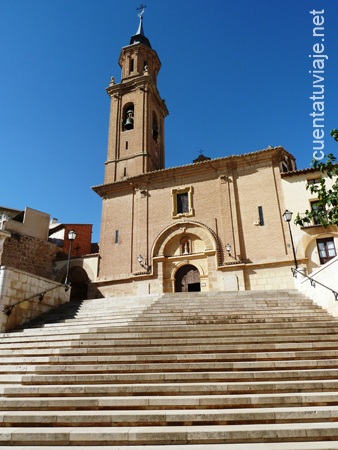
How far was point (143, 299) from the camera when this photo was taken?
11.2m

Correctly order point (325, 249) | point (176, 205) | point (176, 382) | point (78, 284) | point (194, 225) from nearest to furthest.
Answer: point (176, 382)
point (325, 249)
point (194, 225)
point (176, 205)
point (78, 284)

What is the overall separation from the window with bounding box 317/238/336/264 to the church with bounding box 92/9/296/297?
1.53m

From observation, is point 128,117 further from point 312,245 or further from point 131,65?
point 312,245

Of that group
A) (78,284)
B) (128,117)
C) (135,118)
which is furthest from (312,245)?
(128,117)

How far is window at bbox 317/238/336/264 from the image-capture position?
1574 cm

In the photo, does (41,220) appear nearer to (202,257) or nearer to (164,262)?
(164,262)

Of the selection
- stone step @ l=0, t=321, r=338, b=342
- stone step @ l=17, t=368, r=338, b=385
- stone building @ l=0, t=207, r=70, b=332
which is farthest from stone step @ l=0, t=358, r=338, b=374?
stone building @ l=0, t=207, r=70, b=332

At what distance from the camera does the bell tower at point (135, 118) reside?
22.9 meters

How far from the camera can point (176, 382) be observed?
543cm

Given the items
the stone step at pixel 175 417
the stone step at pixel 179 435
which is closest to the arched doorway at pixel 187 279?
the stone step at pixel 175 417

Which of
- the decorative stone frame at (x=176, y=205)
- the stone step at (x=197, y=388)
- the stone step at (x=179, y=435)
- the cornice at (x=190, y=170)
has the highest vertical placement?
the cornice at (x=190, y=170)

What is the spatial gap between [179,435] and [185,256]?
14829 millimetres

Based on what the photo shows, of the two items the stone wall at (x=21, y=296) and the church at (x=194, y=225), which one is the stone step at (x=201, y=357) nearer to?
the stone wall at (x=21, y=296)

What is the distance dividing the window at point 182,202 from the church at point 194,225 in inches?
2.5
